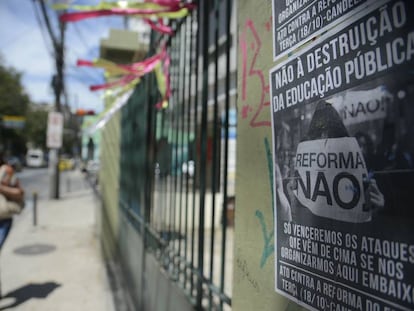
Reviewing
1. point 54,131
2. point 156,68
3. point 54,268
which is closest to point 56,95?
point 54,131

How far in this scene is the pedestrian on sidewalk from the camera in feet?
15.4

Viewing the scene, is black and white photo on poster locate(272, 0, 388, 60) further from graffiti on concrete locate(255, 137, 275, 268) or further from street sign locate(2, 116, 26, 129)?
street sign locate(2, 116, 26, 129)

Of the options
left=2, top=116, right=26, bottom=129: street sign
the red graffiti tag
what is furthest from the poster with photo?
left=2, top=116, right=26, bottom=129: street sign

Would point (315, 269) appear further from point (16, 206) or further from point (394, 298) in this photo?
point (16, 206)

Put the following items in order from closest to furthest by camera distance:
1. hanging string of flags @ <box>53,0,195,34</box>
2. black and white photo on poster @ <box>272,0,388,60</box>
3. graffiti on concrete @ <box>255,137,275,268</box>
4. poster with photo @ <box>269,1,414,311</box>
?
poster with photo @ <box>269,1,414,311</box> → black and white photo on poster @ <box>272,0,388,60</box> → graffiti on concrete @ <box>255,137,275,268</box> → hanging string of flags @ <box>53,0,195,34</box>

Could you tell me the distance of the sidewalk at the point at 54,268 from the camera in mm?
5008

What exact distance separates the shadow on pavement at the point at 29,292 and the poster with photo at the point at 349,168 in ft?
15.0

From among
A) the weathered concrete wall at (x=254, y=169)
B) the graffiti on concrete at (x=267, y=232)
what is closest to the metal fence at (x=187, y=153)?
the weathered concrete wall at (x=254, y=169)

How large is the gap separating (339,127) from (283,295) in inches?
25.0

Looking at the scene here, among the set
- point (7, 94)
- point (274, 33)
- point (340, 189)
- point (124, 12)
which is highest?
point (7, 94)

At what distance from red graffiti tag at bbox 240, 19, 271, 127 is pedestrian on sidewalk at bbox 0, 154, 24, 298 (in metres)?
3.93

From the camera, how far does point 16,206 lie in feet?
15.9

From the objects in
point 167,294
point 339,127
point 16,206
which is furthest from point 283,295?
point 16,206

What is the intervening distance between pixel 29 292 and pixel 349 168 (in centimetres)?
533
